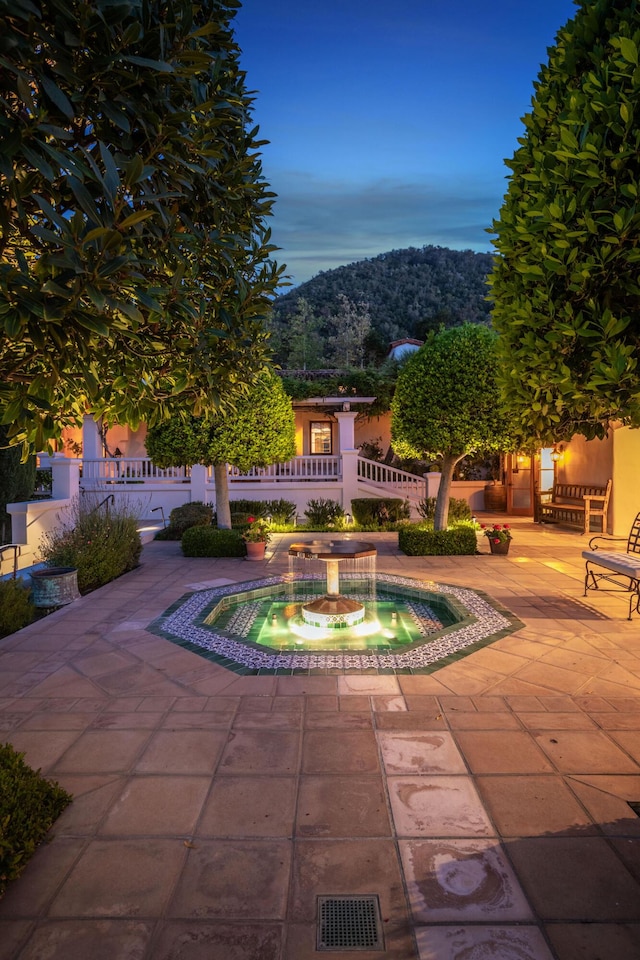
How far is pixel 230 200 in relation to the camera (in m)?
2.86

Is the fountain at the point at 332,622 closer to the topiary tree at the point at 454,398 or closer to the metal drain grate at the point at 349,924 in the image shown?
the metal drain grate at the point at 349,924

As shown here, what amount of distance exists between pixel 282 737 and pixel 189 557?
24.6 ft

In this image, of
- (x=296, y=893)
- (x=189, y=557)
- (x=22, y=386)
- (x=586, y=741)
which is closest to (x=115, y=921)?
(x=296, y=893)

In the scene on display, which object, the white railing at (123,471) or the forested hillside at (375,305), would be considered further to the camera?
the forested hillside at (375,305)

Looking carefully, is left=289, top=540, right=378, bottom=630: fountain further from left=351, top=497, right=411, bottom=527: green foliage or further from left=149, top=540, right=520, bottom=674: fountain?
left=351, top=497, right=411, bottom=527: green foliage

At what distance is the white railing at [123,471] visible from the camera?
1588cm

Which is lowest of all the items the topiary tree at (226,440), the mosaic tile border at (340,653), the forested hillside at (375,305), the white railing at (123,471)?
the mosaic tile border at (340,653)

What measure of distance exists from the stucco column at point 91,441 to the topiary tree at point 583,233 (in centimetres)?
1525

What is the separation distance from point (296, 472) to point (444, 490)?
6.41 m

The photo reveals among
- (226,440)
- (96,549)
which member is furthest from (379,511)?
(96,549)

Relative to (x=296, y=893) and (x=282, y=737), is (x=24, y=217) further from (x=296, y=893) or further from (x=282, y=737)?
(x=282, y=737)

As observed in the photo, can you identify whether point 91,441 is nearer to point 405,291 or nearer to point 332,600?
point 332,600

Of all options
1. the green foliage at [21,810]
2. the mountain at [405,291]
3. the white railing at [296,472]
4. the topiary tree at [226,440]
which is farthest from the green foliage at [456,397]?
the mountain at [405,291]

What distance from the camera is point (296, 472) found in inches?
650
